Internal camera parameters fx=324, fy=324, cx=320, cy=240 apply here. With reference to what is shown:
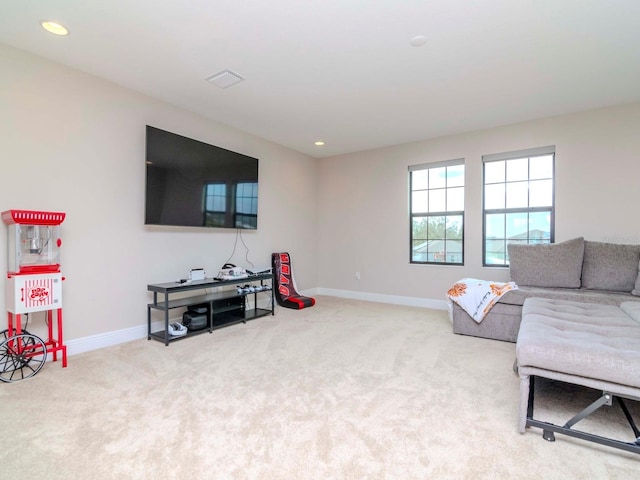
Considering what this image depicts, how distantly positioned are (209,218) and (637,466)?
3879 millimetres

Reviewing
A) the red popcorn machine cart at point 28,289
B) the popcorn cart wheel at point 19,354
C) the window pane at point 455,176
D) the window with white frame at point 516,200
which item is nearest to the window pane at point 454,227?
the window with white frame at point 516,200

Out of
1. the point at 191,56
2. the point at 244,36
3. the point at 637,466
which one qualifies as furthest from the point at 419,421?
the point at 191,56

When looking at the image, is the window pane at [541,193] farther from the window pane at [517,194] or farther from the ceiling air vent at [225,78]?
the ceiling air vent at [225,78]

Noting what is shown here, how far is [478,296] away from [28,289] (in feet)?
13.0

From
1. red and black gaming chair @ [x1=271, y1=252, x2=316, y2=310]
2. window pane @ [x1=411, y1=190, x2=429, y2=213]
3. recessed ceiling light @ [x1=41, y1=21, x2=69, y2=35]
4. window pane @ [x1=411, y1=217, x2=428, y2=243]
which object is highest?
recessed ceiling light @ [x1=41, y1=21, x2=69, y2=35]

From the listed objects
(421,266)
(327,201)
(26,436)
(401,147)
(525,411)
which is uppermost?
(401,147)

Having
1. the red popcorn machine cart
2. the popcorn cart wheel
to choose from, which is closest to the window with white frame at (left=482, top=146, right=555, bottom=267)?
the red popcorn machine cart

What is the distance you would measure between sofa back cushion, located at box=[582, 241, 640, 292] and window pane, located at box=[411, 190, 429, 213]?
6.60 ft

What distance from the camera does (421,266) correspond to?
193 inches

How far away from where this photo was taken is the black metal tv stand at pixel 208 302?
320 cm

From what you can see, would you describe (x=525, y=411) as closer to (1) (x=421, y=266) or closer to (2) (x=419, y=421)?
(2) (x=419, y=421)

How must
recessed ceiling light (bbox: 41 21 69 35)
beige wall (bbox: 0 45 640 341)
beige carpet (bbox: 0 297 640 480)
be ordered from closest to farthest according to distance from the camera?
beige carpet (bbox: 0 297 640 480) < recessed ceiling light (bbox: 41 21 69 35) < beige wall (bbox: 0 45 640 341)

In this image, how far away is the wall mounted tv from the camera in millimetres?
3320

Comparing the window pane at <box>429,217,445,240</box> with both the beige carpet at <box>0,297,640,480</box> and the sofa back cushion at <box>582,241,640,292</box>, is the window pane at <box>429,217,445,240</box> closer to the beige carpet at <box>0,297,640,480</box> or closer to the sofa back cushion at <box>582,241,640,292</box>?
the sofa back cushion at <box>582,241,640,292</box>
